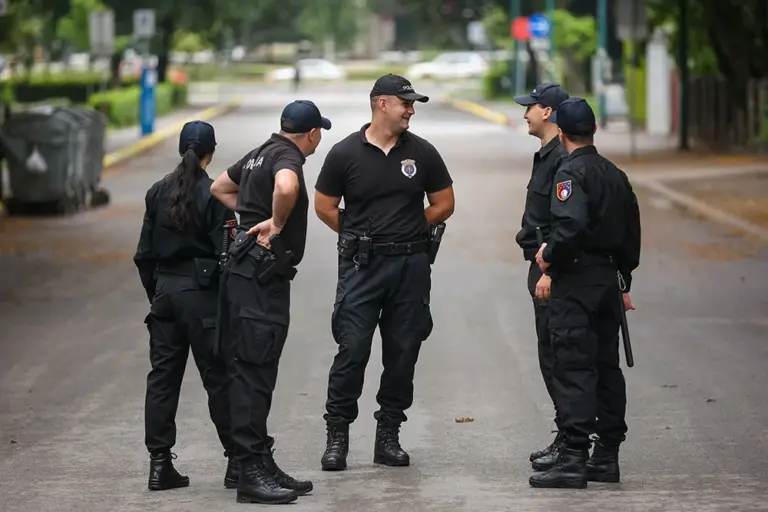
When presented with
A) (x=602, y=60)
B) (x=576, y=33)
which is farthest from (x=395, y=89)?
(x=576, y=33)

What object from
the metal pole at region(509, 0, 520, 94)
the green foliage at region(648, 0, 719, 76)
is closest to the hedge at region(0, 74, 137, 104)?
the metal pole at region(509, 0, 520, 94)

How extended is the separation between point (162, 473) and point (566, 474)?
72.6 inches

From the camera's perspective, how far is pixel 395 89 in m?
8.90

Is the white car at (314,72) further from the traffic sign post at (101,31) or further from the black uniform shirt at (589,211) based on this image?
the black uniform shirt at (589,211)

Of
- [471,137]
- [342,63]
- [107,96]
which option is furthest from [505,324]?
[342,63]

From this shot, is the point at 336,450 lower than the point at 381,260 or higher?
lower

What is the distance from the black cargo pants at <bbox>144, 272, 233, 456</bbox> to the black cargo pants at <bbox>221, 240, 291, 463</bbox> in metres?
0.21

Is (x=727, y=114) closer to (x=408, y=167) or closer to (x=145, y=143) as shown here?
(x=145, y=143)

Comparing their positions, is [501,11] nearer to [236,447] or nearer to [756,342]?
[756,342]

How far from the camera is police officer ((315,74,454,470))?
9008mm

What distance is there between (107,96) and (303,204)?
4231 centimetres

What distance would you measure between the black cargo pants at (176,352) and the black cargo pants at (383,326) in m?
0.75

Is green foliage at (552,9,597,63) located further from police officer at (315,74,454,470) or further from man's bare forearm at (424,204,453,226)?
police officer at (315,74,454,470)

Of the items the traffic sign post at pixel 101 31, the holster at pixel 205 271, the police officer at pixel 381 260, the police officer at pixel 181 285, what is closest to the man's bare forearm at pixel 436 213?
the police officer at pixel 381 260
